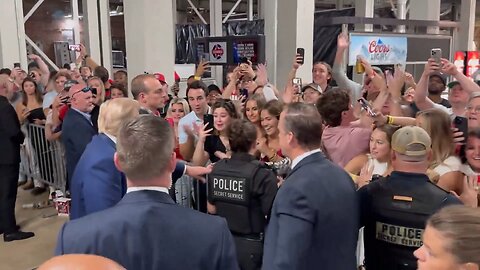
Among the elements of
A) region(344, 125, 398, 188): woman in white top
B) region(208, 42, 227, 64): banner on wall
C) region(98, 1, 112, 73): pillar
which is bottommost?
region(344, 125, 398, 188): woman in white top

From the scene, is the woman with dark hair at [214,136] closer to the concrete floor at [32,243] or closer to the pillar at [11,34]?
the concrete floor at [32,243]

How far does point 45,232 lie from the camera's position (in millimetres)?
5387

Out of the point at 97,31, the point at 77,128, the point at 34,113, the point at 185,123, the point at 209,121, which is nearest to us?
the point at 77,128

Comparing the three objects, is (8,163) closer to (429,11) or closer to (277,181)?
(277,181)

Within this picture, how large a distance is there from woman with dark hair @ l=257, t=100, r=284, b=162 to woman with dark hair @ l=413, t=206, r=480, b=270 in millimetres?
2252

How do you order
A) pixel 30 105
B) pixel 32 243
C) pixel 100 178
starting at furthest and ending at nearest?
pixel 30 105, pixel 32 243, pixel 100 178

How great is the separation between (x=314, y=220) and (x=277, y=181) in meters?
0.92

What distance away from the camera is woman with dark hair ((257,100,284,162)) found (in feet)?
12.2

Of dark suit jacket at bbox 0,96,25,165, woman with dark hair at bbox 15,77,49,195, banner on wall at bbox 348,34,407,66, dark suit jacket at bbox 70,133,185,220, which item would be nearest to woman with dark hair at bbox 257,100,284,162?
dark suit jacket at bbox 70,133,185,220

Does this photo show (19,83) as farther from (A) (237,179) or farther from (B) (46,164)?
(A) (237,179)

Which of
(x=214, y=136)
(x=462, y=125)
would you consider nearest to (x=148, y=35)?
(x=214, y=136)

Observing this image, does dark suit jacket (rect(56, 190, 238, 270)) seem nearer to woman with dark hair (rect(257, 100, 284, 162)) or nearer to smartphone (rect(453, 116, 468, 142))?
smartphone (rect(453, 116, 468, 142))

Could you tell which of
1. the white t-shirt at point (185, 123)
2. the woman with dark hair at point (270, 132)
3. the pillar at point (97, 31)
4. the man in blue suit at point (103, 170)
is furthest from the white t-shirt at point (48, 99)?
the pillar at point (97, 31)

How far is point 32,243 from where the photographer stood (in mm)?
5086
